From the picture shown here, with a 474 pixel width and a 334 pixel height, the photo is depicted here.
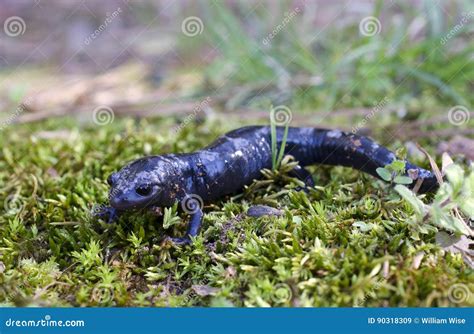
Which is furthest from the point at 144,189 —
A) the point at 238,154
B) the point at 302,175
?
the point at 302,175

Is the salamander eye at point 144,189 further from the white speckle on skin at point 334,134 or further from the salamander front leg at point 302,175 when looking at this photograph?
the white speckle on skin at point 334,134

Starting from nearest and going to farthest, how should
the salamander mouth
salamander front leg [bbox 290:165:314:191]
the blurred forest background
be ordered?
the blurred forest background
the salamander mouth
salamander front leg [bbox 290:165:314:191]

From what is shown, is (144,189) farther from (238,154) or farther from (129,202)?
(238,154)

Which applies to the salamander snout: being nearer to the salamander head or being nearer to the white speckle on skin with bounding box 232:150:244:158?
the salamander head

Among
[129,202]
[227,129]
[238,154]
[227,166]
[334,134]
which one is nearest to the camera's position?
[129,202]

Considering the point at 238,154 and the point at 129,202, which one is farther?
the point at 238,154

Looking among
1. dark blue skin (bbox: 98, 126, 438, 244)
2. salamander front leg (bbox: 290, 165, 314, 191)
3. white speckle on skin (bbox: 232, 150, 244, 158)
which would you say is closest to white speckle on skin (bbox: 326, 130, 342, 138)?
dark blue skin (bbox: 98, 126, 438, 244)

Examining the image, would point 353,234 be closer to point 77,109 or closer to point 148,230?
point 148,230
